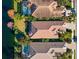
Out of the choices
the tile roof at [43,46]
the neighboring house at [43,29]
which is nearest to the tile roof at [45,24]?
the neighboring house at [43,29]

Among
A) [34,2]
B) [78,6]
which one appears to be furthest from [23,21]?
[78,6]

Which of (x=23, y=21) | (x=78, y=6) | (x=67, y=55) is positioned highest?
(x=78, y=6)

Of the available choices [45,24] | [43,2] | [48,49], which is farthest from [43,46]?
[43,2]

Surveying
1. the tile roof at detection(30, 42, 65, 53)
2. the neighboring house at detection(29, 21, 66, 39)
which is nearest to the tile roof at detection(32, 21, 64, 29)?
the neighboring house at detection(29, 21, 66, 39)

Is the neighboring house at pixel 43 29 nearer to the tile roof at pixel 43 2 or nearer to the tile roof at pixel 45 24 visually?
the tile roof at pixel 45 24

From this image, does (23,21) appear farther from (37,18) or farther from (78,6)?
(78,6)

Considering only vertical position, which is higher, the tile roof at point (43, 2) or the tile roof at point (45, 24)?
the tile roof at point (43, 2)

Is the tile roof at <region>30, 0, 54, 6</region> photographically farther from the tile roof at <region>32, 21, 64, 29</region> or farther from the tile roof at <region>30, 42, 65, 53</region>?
the tile roof at <region>30, 42, 65, 53</region>

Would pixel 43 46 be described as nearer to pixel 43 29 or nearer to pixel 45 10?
pixel 43 29

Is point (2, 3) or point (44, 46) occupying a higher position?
point (2, 3)
